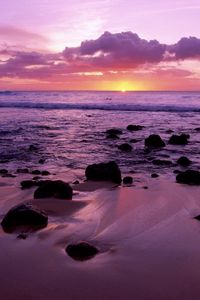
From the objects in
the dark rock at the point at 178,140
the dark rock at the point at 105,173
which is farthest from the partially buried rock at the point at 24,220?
the dark rock at the point at 178,140

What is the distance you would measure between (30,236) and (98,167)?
15.0ft

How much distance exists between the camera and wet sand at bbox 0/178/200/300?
462cm

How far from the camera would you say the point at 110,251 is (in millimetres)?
5715

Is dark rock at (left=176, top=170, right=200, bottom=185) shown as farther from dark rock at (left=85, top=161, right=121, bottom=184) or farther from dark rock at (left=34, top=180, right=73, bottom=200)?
dark rock at (left=34, top=180, right=73, bottom=200)

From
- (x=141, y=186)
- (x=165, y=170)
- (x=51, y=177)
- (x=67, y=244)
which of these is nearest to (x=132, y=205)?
(x=141, y=186)

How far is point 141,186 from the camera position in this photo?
9.75 meters

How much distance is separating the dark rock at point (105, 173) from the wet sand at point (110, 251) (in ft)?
4.74

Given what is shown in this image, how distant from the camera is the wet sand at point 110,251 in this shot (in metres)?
4.62

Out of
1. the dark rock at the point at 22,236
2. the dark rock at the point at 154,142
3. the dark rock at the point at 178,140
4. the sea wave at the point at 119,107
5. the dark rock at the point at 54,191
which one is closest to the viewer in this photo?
the dark rock at the point at 22,236

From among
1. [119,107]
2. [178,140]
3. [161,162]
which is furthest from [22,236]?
[119,107]

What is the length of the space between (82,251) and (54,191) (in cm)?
292

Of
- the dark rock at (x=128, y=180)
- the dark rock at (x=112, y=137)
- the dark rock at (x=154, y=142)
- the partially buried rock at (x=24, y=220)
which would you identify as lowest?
the dark rock at (x=112, y=137)

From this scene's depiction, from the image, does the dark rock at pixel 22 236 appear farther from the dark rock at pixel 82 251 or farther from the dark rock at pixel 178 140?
the dark rock at pixel 178 140

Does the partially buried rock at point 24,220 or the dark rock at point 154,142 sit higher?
the partially buried rock at point 24,220
